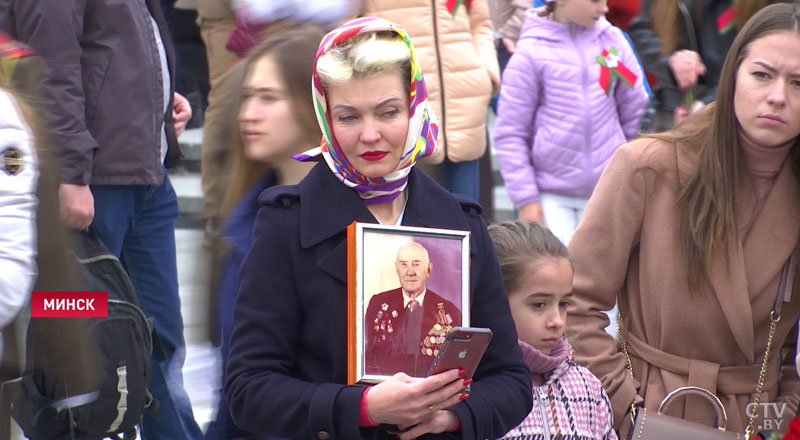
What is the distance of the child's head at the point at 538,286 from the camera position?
3.97m

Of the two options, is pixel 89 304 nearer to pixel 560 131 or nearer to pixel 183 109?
pixel 183 109

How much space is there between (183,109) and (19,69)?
2367 mm

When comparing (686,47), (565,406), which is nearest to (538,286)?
(565,406)

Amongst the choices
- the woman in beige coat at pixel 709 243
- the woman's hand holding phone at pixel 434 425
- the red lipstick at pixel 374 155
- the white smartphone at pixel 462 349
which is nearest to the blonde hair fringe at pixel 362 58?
the red lipstick at pixel 374 155

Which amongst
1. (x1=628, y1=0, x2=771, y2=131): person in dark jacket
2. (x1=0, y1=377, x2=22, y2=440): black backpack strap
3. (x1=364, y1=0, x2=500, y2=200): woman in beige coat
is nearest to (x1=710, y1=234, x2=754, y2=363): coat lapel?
(x1=0, y1=377, x2=22, y2=440): black backpack strap

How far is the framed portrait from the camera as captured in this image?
2859 millimetres

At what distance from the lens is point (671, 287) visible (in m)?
3.99

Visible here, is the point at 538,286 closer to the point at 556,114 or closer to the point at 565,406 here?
the point at 565,406

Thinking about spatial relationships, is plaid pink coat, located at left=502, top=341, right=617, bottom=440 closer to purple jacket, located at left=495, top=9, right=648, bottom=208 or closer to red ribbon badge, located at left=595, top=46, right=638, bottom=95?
purple jacket, located at left=495, top=9, right=648, bottom=208

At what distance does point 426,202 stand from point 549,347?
1035 mm

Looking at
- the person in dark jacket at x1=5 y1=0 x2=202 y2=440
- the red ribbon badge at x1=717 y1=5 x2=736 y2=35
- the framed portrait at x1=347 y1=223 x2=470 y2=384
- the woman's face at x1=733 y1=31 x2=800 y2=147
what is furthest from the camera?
the red ribbon badge at x1=717 y1=5 x2=736 y2=35

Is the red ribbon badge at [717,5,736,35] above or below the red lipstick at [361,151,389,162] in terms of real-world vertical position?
below

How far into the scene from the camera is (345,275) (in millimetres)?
2945

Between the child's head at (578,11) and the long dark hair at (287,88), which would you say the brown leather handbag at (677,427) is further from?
the child's head at (578,11)
